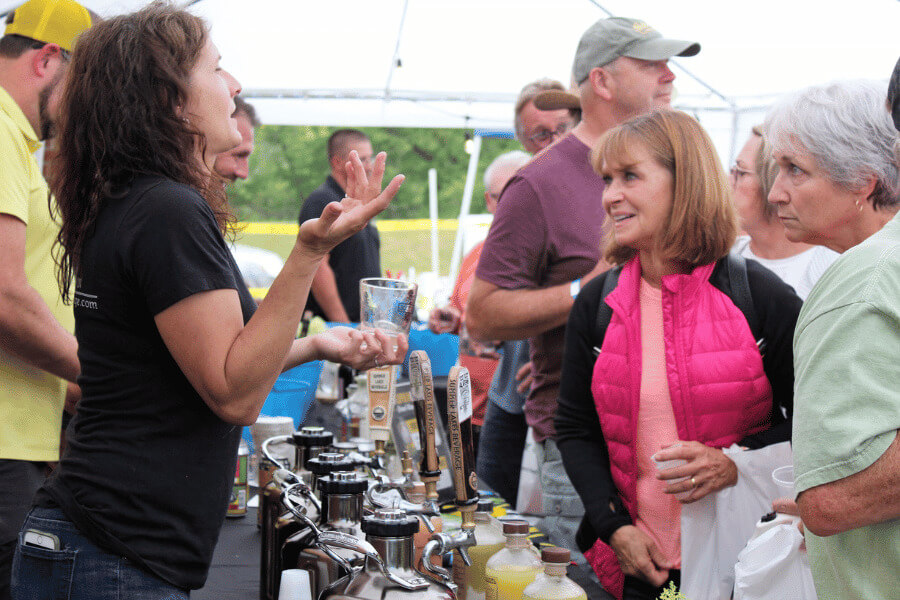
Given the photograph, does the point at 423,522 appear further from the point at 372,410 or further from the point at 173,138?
the point at 173,138

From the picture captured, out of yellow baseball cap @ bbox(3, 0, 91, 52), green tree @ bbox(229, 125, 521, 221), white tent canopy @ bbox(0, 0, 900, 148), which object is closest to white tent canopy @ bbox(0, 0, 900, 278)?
white tent canopy @ bbox(0, 0, 900, 148)

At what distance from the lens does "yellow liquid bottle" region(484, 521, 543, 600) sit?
1.22 meters

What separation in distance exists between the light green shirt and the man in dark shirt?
3.81 meters

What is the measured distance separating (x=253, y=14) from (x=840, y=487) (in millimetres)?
5911

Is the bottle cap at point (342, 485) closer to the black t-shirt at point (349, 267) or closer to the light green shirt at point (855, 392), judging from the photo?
the light green shirt at point (855, 392)

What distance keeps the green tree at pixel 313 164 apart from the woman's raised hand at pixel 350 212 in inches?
479

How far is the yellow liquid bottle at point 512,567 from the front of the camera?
47.9 inches

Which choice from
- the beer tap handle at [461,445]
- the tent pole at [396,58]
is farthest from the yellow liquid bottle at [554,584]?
the tent pole at [396,58]

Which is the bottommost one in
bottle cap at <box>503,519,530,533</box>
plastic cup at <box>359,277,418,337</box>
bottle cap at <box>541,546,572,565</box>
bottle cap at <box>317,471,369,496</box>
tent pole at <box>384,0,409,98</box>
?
bottle cap at <box>503,519,530,533</box>

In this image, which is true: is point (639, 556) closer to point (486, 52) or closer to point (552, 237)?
point (552, 237)

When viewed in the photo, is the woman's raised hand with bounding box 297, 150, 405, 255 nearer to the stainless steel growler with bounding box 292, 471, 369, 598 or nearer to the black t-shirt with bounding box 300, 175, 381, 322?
the stainless steel growler with bounding box 292, 471, 369, 598

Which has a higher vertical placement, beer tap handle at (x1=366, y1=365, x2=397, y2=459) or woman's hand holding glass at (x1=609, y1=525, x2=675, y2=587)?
beer tap handle at (x1=366, y1=365, x2=397, y2=459)

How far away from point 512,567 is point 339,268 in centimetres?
399

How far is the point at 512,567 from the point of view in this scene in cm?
123
